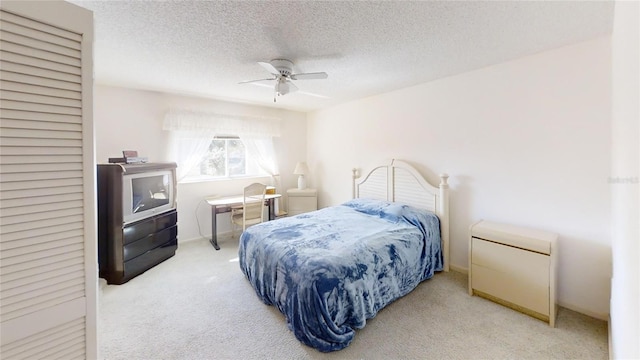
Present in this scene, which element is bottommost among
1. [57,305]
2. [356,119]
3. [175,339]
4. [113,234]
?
[175,339]

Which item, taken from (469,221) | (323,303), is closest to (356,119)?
(469,221)

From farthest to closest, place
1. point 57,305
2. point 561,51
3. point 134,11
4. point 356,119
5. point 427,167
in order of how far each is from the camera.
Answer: point 356,119 → point 427,167 → point 561,51 → point 134,11 → point 57,305

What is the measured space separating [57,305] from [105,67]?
285 centimetres

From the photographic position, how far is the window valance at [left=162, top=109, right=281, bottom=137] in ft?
12.7

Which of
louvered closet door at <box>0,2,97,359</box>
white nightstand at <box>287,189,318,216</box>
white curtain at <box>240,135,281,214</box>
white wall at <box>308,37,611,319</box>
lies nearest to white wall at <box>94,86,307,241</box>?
white curtain at <box>240,135,281,214</box>

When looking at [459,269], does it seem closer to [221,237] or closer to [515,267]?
[515,267]

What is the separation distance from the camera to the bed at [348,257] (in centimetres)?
185

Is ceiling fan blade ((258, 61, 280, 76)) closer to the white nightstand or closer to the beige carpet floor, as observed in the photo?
the beige carpet floor

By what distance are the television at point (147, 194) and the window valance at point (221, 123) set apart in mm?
852

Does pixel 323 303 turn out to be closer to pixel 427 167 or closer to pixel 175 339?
pixel 175 339

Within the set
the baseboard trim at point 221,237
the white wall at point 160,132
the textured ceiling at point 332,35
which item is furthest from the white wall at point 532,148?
the baseboard trim at point 221,237

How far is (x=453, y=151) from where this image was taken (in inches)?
120

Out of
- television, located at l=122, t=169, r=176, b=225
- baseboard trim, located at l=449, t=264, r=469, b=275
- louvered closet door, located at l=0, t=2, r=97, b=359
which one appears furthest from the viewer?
baseboard trim, located at l=449, t=264, r=469, b=275

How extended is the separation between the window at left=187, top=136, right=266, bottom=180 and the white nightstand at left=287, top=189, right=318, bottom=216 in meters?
0.83
